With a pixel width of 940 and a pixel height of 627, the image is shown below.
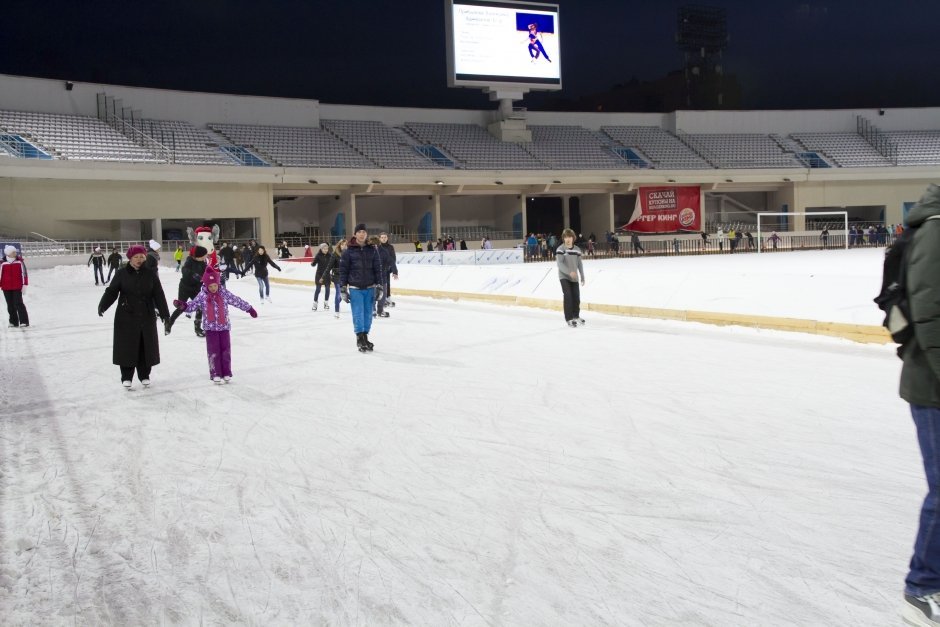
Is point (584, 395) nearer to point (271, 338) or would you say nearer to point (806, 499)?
point (806, 499)

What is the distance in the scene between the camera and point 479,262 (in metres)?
29.1

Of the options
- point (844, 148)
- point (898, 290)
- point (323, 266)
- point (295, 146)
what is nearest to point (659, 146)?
point (844, 148)

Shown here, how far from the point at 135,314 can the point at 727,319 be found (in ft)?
27.4

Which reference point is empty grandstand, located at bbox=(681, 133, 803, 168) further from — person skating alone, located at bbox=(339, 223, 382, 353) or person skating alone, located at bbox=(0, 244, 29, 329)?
person skating alone, located at bbox=(339, 223, 382, 353)

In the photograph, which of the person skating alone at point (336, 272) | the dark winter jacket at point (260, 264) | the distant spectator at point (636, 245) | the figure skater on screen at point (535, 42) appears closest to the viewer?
the person skating alone at point (336, 272)

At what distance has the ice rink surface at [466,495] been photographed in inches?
125

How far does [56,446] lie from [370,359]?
4.37m

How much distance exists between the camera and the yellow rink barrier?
10211 millimetres

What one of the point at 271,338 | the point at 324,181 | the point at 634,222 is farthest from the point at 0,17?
the point at 271,338

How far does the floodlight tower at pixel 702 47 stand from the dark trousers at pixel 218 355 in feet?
212

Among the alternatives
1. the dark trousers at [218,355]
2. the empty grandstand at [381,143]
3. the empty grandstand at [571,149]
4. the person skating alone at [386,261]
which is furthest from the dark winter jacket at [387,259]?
the empty grandstand at [571,149]

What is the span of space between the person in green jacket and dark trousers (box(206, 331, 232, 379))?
6.70 m

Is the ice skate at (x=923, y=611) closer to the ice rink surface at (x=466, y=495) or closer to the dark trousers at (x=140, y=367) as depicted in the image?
the ice rink surface at (x=466, y=495)

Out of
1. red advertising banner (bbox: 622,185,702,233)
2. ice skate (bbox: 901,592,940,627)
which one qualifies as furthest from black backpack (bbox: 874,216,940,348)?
red advertising banner (bbox: 622,185,702,233)
